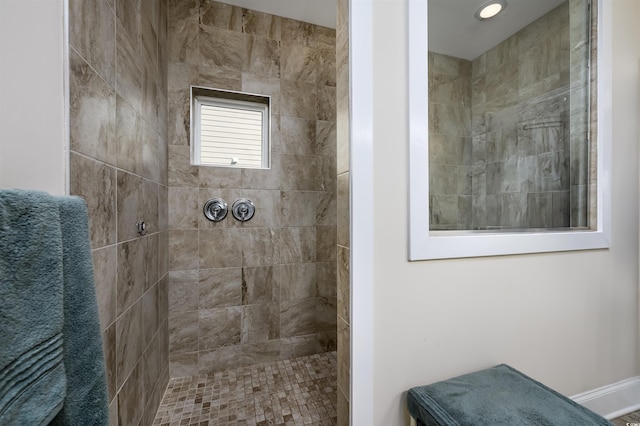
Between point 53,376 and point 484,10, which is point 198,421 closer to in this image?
point 53,376

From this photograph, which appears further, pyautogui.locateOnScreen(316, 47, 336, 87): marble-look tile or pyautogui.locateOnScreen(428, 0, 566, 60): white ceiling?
pyautogui.locateOnScreen(316, 47, 336, 87): marble-look tile

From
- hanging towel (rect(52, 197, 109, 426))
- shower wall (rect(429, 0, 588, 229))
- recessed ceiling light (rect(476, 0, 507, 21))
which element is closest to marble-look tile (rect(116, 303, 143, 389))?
hanging towel (rect(52, 197, 109, 426))

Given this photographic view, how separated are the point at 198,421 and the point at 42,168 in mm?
1416

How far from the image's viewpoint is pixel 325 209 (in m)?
2.08

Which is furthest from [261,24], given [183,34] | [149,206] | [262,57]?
[149,206]

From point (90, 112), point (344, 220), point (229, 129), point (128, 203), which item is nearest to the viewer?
point (90, 112)

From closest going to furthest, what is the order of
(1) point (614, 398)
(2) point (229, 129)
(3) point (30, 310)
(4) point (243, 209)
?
1. (3) point (30, 310)
2. (1) point (614, 398)
3. (4) point (243, 209)
4. (2) point (229, 129)

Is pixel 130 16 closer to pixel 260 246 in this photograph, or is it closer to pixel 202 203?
pixel 202 203

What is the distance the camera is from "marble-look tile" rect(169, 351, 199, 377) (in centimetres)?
173

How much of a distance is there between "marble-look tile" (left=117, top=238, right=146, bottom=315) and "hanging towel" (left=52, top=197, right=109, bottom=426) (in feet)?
1.68

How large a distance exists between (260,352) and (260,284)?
50 centimetres

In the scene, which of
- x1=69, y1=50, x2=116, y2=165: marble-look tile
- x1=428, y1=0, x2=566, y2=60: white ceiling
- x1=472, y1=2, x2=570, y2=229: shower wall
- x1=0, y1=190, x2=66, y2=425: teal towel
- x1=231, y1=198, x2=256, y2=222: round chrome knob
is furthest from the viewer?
x1=231, y1=198, x2=256, y2=222: round chrome knob

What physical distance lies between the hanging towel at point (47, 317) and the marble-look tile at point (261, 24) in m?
1.90

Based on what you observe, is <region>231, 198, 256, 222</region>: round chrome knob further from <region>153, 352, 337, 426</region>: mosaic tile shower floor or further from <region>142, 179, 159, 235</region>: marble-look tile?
<region>153, 352, 337, 426</region>: mosaic tile shower floor
